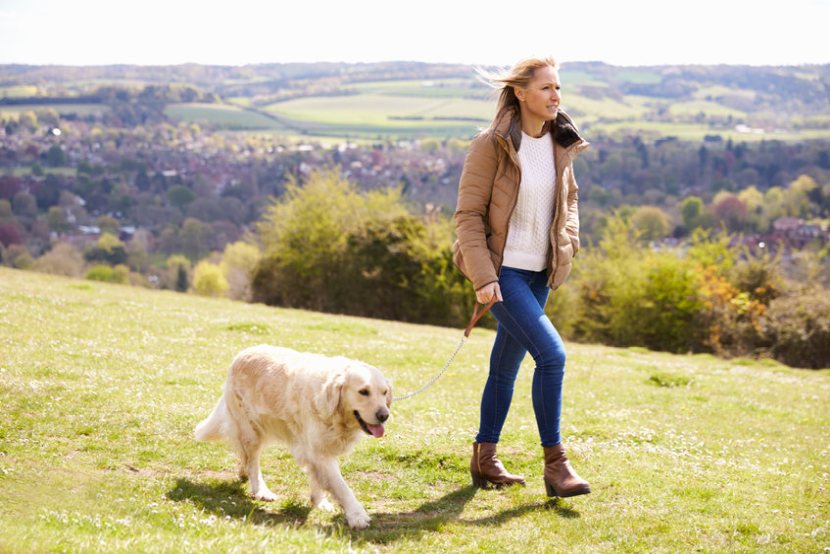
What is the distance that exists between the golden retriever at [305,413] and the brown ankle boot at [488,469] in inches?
55.3

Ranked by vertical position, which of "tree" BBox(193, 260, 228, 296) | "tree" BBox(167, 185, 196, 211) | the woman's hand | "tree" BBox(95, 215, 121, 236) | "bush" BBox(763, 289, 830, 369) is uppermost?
the woman's hand

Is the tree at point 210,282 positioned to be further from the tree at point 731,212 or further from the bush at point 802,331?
the tree at point 731,212

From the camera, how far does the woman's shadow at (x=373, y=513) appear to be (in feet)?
21.5

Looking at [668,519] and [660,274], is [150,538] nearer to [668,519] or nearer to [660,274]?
[668,519]

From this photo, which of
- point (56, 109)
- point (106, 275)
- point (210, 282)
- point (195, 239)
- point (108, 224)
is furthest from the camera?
point (56, 109)

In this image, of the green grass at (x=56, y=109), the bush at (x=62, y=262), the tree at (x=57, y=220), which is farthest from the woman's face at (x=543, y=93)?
the green grass at (x=56, y=109)

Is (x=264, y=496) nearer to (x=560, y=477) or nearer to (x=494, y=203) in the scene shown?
(x=560, y=477)

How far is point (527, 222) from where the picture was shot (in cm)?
714

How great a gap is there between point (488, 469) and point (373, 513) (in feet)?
4.44

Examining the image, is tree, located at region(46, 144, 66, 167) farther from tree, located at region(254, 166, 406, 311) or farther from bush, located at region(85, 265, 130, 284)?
tree, located at region(254, 166, 406, 311)

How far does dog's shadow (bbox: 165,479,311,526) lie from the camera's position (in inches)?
267

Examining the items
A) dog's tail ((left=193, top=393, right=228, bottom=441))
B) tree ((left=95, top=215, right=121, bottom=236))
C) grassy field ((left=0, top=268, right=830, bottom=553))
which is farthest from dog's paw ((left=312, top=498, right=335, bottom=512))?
tree ((left=95, top=215, right=121, bottom=236))

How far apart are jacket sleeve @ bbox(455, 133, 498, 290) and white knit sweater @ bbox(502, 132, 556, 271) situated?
27 cm

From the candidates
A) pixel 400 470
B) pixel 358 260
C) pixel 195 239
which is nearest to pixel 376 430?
pixel 400 470
